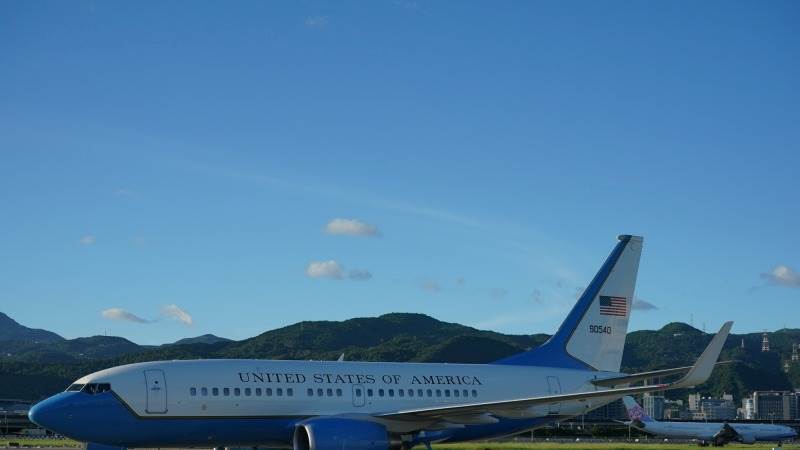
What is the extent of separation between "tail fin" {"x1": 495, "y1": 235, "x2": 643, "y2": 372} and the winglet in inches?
388

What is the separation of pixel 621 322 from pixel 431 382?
10195 millimetres

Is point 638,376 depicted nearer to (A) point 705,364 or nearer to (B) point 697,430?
(A) point 705,364

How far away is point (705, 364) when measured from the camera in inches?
1412

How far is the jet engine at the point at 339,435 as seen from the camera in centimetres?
3585

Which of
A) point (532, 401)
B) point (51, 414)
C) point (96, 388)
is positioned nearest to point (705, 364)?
point (532, 401)

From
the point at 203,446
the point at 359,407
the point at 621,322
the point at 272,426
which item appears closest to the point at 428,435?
the point at 359,407

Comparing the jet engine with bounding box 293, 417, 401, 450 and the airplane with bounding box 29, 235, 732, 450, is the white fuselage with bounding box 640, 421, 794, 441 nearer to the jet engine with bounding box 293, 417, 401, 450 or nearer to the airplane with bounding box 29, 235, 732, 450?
the airplane with bounding box 29, 235, 732, 450

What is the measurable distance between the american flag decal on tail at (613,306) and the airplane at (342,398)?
23cm

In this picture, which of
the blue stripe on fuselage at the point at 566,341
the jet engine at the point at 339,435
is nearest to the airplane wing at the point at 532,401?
the jet engine at the point at 339,435

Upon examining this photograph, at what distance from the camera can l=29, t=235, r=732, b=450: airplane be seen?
35.6 meters

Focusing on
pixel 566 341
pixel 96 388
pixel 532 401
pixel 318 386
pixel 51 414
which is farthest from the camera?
pixel 566 341

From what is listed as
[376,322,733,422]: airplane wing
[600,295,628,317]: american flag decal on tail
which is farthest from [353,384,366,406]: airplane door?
[600,295,628,317]: american flag decal on tail

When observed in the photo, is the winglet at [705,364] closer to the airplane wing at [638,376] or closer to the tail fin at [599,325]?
the airplane wing at [638,376]

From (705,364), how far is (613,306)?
34.9 ft
